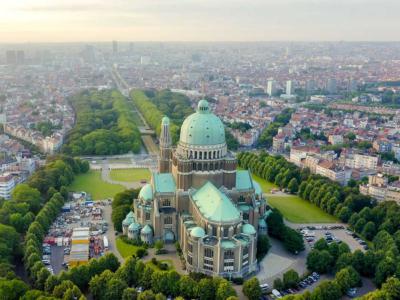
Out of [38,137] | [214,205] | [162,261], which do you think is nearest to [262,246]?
[214,205]

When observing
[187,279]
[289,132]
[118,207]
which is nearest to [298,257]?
[187,279]

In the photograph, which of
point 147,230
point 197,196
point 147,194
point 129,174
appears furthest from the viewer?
point 129,174

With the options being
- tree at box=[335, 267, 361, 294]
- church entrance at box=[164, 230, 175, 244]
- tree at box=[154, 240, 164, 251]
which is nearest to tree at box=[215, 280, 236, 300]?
tree at box=[335, 267, 361, 294]

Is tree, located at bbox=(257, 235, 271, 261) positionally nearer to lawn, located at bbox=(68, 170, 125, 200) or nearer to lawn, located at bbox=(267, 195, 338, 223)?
lawn, located at bbox=(267, 195, 338, 223)

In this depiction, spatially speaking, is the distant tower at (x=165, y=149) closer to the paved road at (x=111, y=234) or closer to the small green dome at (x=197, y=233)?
the paved road at (x=111, y=234)

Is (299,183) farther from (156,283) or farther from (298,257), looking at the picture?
(156,283)

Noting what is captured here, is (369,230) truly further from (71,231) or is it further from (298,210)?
(71,231)

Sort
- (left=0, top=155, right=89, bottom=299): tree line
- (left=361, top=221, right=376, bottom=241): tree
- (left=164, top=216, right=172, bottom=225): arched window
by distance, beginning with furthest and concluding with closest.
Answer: (left=361, top=221, right=376, bottom=241): tree → (left=164, top=216, right=172, bottom=225): arched window → (left=0, top=155, right=89, bottom=299): tree line
